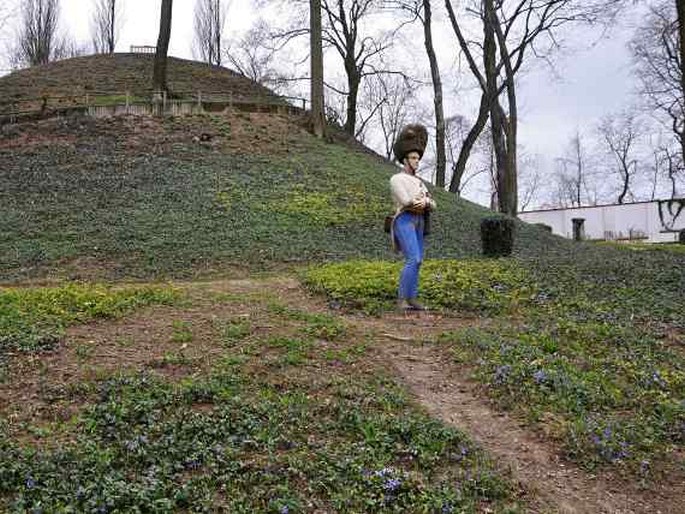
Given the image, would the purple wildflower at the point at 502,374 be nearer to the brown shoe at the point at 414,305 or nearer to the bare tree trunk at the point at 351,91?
the brown shoe at the point at 414,305

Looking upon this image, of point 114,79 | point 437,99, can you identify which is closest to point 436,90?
point 437,99

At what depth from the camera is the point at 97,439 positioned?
3.78 metres

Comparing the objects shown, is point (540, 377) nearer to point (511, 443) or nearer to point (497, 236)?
point (511, 443)

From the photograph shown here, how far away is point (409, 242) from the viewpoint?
6.99m

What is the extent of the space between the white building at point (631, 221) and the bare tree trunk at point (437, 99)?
1367 cm

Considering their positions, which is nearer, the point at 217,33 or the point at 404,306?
the point at 404,306

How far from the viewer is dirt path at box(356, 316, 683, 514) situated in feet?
11.7

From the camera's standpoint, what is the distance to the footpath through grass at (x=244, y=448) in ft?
10.8

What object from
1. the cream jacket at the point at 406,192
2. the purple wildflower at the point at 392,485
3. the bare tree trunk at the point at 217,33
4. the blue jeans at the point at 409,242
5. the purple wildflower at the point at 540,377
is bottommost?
the purple wildflower at the point at 392,485

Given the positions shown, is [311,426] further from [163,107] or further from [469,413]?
[163,107]

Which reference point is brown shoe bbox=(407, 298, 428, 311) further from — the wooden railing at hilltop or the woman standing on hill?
the wooden railing at hilltop

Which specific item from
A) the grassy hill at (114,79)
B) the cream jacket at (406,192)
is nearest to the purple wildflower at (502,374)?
the cream jacket at (406,192)

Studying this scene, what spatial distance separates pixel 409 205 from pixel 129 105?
16019 mm

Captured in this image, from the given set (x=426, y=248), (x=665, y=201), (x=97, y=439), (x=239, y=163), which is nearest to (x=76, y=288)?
(x=97, y=439)
